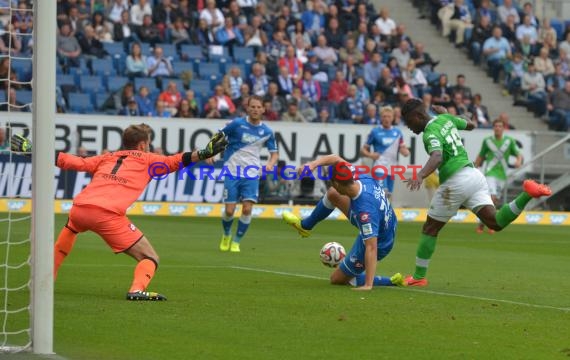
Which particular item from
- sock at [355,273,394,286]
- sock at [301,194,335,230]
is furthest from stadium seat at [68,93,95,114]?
sock at [355,273,394,286]

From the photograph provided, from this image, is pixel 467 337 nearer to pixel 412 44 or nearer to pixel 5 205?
pixel 5 205

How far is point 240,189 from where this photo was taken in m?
18.4

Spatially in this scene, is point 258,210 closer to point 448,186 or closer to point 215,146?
point 448,186

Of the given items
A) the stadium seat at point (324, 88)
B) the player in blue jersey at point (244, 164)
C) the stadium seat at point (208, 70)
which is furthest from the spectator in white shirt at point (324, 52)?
the player in blue jersey at point (244, 164)

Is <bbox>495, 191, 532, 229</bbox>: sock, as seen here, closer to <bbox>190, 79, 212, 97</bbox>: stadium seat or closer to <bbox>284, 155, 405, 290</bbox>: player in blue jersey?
<bbox>284, 155, 405, 290</bbox>: player in blue jersey

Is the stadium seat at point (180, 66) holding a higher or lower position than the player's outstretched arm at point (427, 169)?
higher

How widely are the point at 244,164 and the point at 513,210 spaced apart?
652 centimetres

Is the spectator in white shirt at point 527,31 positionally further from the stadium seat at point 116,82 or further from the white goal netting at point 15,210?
the white goal netting at point 15,210

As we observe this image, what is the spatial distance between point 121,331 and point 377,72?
23.4m

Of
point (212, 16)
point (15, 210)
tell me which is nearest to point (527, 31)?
point (212, 16)

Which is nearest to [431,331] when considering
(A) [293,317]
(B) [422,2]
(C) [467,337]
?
(C) [467,337]

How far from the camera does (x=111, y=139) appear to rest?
27.1 m

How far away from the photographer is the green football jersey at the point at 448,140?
13.0 meters

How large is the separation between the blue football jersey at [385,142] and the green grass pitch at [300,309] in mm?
5987
